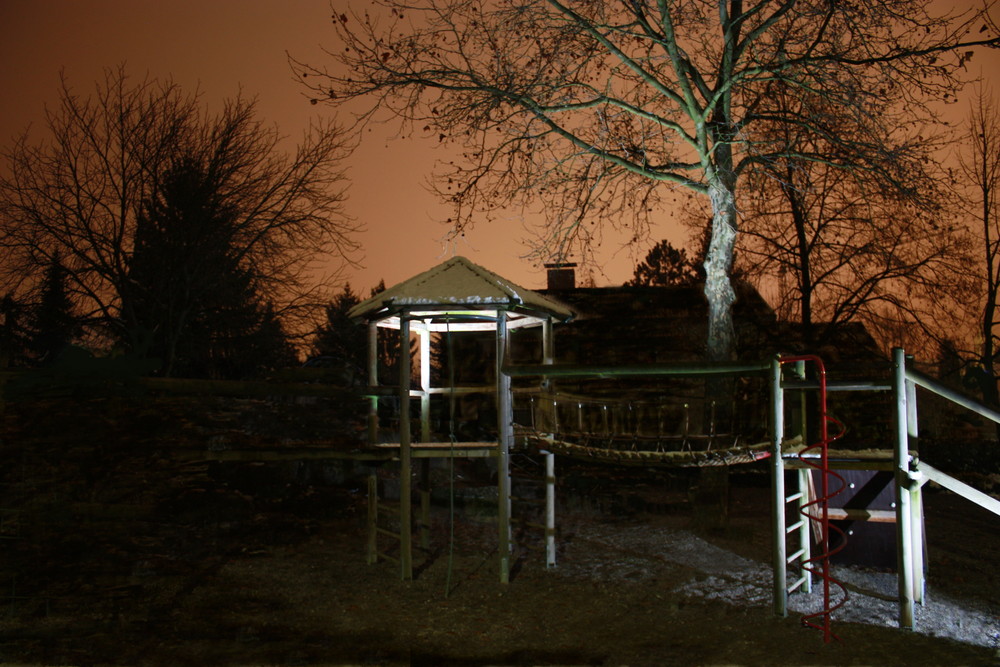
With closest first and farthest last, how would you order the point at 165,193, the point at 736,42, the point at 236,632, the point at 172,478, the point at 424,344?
the point at 236,632
the point at 172,478
the point at 424,344
the point at 736,42
the point at 165,193

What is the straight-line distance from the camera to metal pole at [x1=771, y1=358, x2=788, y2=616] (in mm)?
6434

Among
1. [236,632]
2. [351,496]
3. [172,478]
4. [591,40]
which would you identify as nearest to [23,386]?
[172,478]

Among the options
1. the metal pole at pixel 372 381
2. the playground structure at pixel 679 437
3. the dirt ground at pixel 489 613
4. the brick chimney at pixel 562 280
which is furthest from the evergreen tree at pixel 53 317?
the brick chimney at pixel 562 280

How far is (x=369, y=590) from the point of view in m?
7.87

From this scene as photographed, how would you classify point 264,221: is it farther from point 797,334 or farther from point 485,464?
point 797,334

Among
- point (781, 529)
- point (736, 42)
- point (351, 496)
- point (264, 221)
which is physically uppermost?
point (736, 42)

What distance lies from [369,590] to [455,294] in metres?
3.01

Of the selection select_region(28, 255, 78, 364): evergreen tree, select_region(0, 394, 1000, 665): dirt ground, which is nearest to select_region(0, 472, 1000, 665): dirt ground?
select_region(0, 394, 1000, 665): dirt ground

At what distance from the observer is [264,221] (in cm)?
1791

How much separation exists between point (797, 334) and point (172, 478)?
46.7 feet

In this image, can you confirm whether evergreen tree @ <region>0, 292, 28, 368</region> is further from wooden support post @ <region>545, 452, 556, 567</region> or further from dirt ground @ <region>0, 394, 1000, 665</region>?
wooden support post @ <region>545, 452, 556, 567</region>

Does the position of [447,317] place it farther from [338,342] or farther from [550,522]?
[338,342]

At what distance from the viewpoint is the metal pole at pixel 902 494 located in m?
5.98

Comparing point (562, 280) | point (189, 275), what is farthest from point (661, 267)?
point (189, 275)
